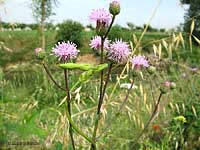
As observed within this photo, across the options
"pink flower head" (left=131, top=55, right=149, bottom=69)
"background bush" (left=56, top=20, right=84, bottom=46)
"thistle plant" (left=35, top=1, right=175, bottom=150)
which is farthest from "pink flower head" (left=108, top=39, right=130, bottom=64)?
"background bush" (left=56, top=20, right=84, bottom=46)

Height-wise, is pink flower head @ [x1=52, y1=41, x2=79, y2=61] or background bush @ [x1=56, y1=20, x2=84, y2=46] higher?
pink flower head @ [x1=52, y1=41, x2=79, y2=61]

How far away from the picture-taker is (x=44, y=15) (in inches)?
340

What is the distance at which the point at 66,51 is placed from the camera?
1.27 m

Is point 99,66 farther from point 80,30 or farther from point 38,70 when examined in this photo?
point 80,30

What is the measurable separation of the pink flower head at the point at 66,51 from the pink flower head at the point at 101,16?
0.11 metres

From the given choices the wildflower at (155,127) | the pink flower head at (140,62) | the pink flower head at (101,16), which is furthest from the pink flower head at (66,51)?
the wildflower at (155,127)

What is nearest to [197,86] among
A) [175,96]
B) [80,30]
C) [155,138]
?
[175,96]

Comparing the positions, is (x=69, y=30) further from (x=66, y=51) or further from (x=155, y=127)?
(x=66, y=51)

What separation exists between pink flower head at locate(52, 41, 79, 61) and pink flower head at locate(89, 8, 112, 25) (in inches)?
4.4

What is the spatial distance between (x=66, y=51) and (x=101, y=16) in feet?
0.51

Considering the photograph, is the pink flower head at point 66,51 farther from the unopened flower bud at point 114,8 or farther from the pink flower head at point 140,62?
the pink flower head at point 140,62

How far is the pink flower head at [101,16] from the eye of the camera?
4.34 ft

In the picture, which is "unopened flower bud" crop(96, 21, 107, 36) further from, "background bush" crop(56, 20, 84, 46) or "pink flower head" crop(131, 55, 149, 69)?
"background bush" crop(56, 20, 84, 46)

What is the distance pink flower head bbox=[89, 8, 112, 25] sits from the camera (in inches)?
52.1
